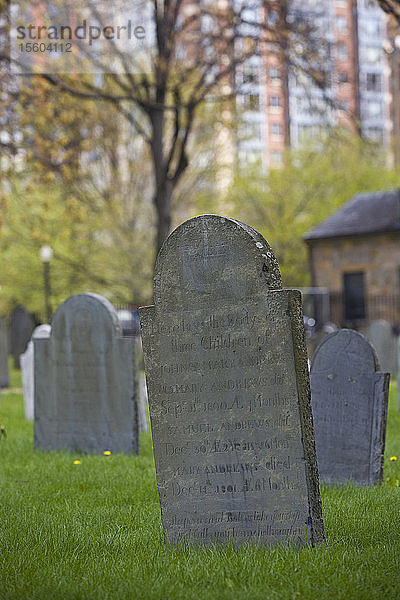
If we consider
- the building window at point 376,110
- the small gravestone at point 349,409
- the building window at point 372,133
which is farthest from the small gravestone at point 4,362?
the building window at point 376,110

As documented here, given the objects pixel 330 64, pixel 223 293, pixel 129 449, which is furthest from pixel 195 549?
pixel 330 64

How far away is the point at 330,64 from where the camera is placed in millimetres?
22297

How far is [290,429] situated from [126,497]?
2342 mm

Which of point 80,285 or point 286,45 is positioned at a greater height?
point 286,45

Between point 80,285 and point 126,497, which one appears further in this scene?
point 80,285

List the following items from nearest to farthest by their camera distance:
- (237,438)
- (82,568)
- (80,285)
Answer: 1. (82,568)
2. (237,438)
3. (80,285)

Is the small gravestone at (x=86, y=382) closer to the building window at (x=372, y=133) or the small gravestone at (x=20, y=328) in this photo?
the building window at (x=372, y=133)

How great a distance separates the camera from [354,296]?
36.7 m

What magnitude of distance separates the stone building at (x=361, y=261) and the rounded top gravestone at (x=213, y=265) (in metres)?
30.2

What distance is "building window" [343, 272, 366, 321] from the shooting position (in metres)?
36.6

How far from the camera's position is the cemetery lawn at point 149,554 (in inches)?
186

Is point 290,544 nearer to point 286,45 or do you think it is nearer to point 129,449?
point 129,449

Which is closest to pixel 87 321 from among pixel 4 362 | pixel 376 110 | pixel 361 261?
pixel 4 362

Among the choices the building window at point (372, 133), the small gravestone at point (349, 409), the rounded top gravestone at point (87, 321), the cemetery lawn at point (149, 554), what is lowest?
the cemetery lawn at point (149, 554)
